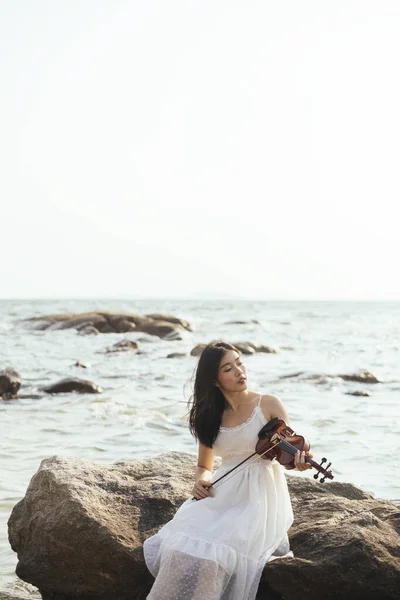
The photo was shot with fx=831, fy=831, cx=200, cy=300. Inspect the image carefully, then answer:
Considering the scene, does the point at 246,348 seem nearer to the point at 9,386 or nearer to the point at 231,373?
the point at 9,386

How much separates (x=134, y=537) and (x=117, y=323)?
31467 mm

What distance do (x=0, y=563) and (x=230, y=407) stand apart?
2.13 metres

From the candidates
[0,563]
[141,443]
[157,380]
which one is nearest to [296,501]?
[0,563]

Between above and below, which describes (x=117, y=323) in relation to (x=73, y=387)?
above

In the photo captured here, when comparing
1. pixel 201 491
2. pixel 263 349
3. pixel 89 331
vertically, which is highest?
pixel 201 491

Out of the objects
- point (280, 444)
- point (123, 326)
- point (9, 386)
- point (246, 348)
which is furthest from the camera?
point (123, 326)

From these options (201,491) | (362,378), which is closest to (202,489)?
(201,491)

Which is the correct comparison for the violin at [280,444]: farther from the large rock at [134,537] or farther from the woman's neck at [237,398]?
the large rock at [134,537]

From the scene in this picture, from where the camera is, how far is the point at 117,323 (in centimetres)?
3625

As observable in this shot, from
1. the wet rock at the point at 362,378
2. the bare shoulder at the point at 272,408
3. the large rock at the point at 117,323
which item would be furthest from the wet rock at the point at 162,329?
the bare shoulder at the point at 272,408

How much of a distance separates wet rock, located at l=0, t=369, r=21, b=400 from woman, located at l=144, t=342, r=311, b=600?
395 inches

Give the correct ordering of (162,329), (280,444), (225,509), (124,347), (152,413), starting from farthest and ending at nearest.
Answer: (162,329) → (124,347) → (152,413) → (225,509) → (280,444)

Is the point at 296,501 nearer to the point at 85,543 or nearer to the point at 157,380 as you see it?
the point at 85,543

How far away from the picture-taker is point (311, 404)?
14195 mm
